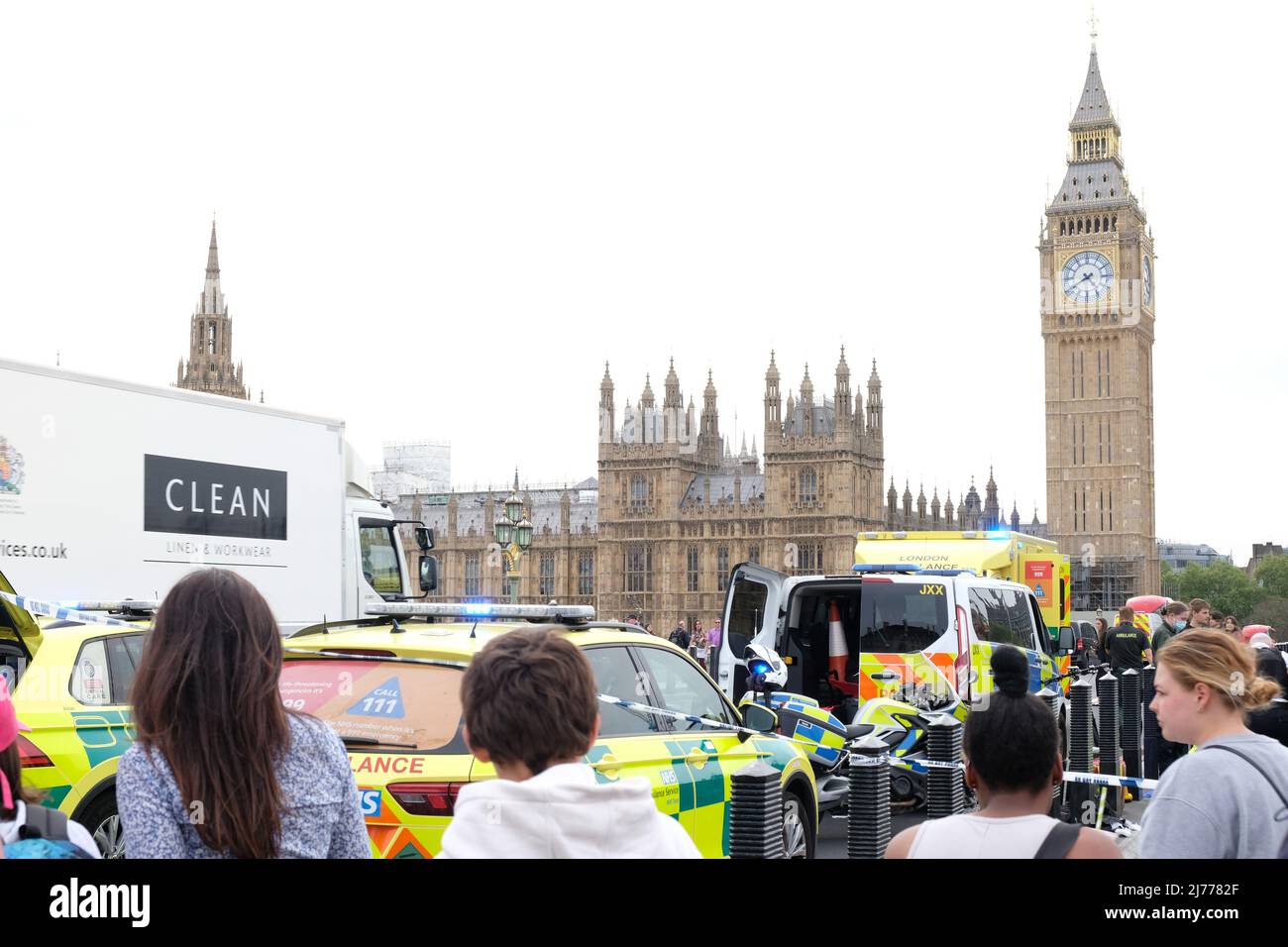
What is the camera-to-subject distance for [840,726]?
9781 millimetres

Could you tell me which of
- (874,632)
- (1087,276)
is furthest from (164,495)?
(1087,276)

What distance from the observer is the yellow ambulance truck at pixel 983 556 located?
17172 millimetres

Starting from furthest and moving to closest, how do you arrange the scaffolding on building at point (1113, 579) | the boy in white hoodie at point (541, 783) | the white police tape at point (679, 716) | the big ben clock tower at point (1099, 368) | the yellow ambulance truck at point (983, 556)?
the big ben clock tower at point (1099, 368), the scaffolding on building at point (1113, 579), the yellow ambulance truck at point (983, 556), the white police tape at point (679, 716), the boy in white hoodie at point (541, 783)

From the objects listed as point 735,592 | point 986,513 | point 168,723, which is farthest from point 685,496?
point 168,723

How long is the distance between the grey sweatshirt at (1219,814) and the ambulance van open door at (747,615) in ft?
28.8

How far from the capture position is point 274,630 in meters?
2.84

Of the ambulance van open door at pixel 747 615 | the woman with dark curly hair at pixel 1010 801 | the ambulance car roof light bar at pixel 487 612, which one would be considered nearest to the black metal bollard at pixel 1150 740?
the ambulance van open door at pixel 747 615

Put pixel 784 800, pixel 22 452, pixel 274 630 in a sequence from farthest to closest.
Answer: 1. pixel 22 452
2. pixel 784 800
3. pixel 274 630

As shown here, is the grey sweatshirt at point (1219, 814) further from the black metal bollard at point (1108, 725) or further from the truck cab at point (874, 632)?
the truck cab at point (874, 632)

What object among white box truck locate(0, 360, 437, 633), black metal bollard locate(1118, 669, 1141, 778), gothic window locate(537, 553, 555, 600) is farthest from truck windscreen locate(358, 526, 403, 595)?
gothic window locate(537, 553, 555, 600)

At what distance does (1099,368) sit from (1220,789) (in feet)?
277

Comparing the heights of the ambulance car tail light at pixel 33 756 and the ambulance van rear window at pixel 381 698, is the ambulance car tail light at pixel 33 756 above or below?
below
